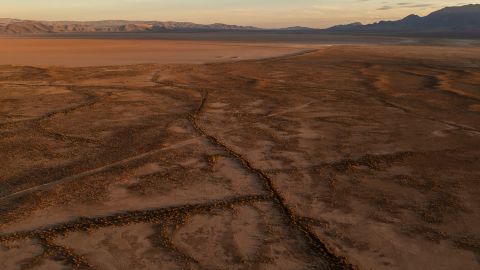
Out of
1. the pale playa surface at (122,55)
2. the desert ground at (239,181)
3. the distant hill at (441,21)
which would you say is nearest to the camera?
the desert ground at (239,181)

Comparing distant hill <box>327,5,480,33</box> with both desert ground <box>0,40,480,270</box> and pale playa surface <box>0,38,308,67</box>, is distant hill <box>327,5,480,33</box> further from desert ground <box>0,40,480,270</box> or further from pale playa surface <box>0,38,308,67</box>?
desert ground <box>0,40,480,270</box>

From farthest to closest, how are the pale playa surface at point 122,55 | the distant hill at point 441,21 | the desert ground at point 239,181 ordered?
the distant hill at point 441,21
the pale playa surface at point 122,55
the desert ground at point 239,181

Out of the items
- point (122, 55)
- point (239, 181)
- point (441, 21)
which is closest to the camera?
point (239, 181)

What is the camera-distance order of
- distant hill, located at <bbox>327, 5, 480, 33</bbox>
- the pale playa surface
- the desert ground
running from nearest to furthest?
the desert ground, the pale playa surface, distant hill, located at <bbox>327, 5, 480, 33</bbox>

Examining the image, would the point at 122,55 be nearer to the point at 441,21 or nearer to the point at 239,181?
the point at 239,181

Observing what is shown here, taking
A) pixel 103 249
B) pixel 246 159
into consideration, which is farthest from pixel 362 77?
pixel 103 249

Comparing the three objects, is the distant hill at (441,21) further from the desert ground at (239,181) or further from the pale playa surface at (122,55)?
the desert ground at (239,181)

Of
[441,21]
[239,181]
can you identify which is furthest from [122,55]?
[441,21]

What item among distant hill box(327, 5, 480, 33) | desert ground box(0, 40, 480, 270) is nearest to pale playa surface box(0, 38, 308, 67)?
desert ground box(0, 40, 480, 270)

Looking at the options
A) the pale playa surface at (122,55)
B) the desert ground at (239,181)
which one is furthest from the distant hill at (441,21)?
the desert ground at (239,181)
